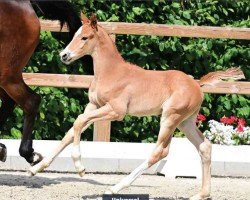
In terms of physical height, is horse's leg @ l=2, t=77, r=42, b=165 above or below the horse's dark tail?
below

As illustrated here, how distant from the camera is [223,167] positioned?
31.9ft

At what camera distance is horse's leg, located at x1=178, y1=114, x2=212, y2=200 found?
24.9 feet

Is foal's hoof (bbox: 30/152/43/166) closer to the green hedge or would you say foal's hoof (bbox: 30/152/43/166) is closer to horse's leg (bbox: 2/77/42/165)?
horse's leg (bbox: 2/77/42/165)

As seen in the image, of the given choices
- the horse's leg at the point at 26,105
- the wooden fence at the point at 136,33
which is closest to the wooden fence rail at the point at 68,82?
the wooden fence at the point at 136,33

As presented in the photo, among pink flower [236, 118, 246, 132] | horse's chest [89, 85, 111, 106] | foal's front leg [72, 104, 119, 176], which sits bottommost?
foal's front leg [72, 104, 119, 176]

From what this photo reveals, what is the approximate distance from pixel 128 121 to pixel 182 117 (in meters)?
3.49

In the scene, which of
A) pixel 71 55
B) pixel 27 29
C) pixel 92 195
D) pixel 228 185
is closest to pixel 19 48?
pixel 27 29

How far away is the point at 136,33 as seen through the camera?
10.4 metres

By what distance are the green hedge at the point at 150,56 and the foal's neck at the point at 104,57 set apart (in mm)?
3033

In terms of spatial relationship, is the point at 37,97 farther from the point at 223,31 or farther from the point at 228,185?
the point at 223,31

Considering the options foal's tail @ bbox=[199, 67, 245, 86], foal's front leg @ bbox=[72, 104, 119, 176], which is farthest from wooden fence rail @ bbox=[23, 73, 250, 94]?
foal's front leg @ bbox=[72, 104, 119, 176]

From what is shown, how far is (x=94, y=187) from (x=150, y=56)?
3.08 metres

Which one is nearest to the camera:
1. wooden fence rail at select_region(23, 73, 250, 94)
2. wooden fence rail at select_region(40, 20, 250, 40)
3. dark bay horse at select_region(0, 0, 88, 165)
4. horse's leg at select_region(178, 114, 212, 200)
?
horse's leg at select_region(178, 114, 212, 200)

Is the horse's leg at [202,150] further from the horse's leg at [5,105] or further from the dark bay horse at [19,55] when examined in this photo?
the horse's leg at [5,105]
